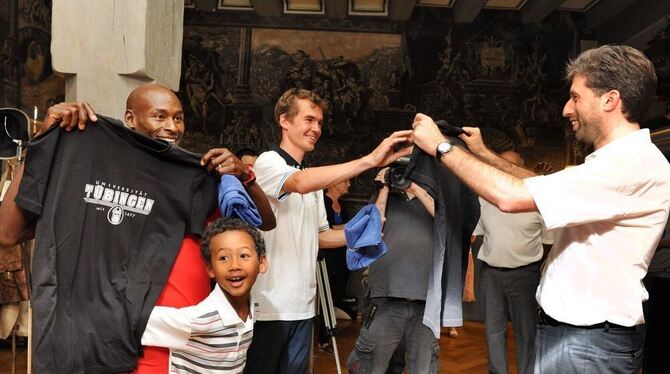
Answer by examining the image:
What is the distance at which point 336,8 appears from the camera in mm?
10148

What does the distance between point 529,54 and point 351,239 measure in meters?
8.94

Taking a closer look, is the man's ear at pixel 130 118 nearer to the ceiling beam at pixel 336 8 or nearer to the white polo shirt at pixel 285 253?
the white polo shirt at pixel 285 253

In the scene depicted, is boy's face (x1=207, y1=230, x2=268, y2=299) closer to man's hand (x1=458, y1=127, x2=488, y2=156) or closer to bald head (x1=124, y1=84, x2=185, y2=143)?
bald head (x1=124, y1=84, x2=185, y2=143)

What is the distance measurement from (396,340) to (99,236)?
183 centimetres

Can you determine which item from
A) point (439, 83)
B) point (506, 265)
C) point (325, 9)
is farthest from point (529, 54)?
point (506, 265)

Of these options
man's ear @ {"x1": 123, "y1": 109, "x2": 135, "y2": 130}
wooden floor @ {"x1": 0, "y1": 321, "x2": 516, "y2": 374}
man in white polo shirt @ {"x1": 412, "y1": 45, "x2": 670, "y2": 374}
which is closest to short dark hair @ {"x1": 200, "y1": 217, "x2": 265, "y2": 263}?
man's ear @ {"x1": 123, "y1": 109, "x2": 135, "y2": 130}

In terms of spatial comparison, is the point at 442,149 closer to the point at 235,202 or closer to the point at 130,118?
the point at 235,202

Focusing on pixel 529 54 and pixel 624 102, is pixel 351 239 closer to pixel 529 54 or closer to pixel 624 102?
pixel 624 102

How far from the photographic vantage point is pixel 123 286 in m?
1.87

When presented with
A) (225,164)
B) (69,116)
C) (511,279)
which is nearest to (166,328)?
(225,164)

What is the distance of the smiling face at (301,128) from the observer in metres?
Answer: 2.94

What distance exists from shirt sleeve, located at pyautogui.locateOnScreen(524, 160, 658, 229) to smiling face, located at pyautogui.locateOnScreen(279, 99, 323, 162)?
130cm

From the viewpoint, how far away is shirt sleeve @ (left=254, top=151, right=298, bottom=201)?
2672mm

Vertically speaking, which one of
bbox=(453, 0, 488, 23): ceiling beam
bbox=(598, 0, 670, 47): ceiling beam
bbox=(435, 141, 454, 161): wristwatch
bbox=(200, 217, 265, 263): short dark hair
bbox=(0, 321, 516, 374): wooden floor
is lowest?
bbox=(0, 321, 516, 374): wooden floor
